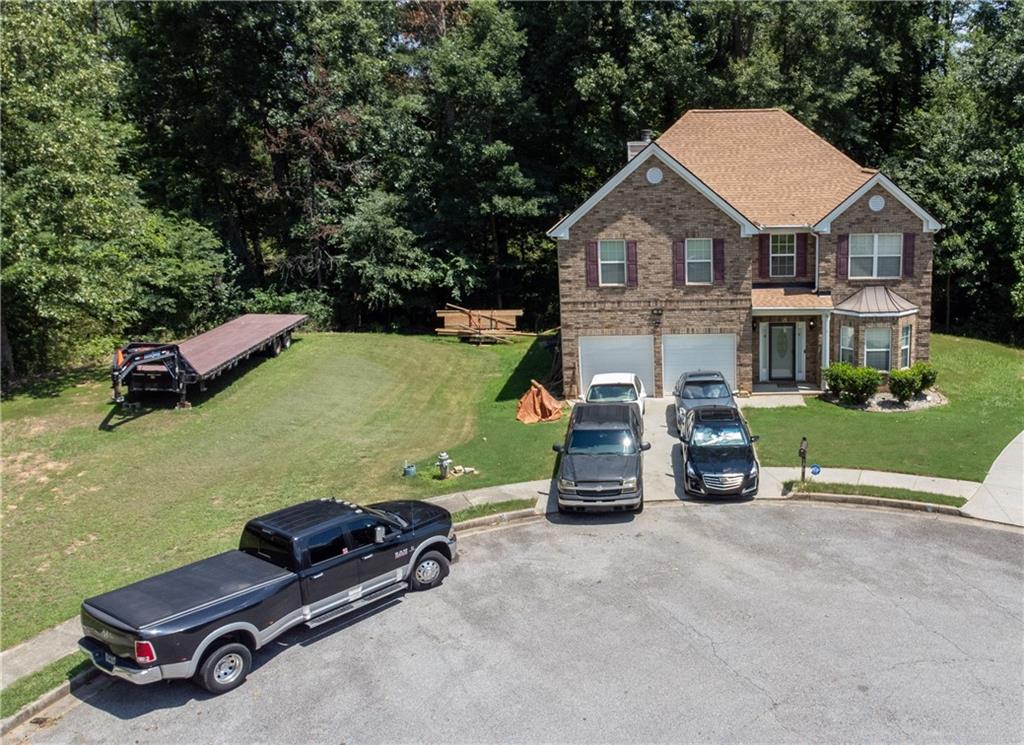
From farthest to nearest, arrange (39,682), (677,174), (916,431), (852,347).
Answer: (852,347), (677,174), (916,431), (39,682)


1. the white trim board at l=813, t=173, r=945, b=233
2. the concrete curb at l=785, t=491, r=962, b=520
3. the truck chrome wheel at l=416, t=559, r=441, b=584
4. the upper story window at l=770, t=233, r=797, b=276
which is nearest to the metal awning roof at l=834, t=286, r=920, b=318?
the upper story window at l=770, t=233, r=797, b=276

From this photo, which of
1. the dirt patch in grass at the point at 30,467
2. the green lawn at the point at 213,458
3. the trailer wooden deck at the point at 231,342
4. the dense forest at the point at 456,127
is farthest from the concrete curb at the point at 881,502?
the dense forest at the point at 456,127

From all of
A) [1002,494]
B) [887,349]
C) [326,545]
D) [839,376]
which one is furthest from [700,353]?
[326,545]

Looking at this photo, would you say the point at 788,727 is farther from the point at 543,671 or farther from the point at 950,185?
the point at 950,185

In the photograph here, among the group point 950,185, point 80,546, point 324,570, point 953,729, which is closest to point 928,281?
point 950,185

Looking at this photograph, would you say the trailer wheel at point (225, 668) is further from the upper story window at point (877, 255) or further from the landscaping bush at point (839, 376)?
the upper story window at point (877, 255)

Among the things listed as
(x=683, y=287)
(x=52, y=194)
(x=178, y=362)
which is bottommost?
(x=178, y=362)

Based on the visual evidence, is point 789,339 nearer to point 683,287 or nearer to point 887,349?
point 887,349
